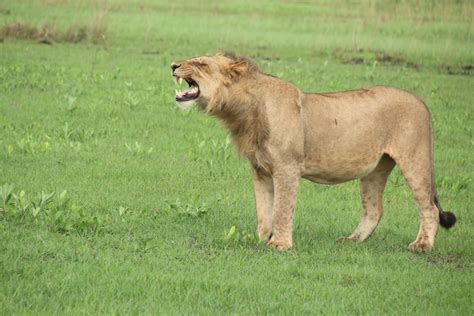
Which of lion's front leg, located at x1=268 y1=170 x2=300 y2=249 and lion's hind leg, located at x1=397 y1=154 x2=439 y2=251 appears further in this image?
lion's hind leg, located at x1=397 y1=154 x2=439 y2=251

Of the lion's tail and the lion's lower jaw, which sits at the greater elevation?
the lion's lower jaw

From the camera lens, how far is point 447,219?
382 inches

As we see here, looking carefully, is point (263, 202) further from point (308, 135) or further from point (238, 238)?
point (308, 135)

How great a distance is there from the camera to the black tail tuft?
9.70 metres

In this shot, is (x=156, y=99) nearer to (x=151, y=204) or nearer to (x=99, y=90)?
(x=99, y=90)

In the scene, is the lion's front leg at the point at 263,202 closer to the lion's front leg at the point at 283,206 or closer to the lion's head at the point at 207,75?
the lion's front leg at the point at 283,206

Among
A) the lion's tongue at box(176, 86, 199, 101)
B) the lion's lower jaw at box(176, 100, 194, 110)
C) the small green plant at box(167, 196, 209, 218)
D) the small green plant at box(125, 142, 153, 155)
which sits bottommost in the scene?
the small green plant at box(125, 142, 153, 155)

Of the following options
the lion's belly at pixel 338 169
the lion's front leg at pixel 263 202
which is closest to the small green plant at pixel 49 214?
the lion's front leg at pixel 263 202

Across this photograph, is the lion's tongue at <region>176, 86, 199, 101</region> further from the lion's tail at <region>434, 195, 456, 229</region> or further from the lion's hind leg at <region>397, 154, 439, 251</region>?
the lion's tail at <region>434, 195, 456, 229</region>

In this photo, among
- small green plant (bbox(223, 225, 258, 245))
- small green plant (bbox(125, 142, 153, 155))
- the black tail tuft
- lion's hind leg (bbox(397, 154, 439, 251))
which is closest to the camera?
small green plant (bbox(223, 225, 258, 245))

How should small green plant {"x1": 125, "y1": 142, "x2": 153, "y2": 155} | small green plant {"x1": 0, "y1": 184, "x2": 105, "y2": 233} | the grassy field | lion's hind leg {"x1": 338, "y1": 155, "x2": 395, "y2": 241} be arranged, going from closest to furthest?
the grassy field, small green plant {"x1": 0, "y1": 184, "x2": 105, "y2": 233}, lion's hind leg {"x1": 338, "y1": 155, "x2": 395, "y2": 241}, small green plant {"x1": 125, "y1": 142, "x2": 153, "y2": 155}

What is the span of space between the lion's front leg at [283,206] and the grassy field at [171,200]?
0.17 meters

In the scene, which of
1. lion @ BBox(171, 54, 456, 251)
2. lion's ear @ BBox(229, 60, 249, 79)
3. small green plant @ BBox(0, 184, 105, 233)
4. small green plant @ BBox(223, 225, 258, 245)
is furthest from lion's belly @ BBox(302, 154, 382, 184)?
small green plant @ BBox(0, 184, 105, 233)

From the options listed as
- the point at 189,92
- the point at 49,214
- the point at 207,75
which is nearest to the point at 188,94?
the point at 189,92
